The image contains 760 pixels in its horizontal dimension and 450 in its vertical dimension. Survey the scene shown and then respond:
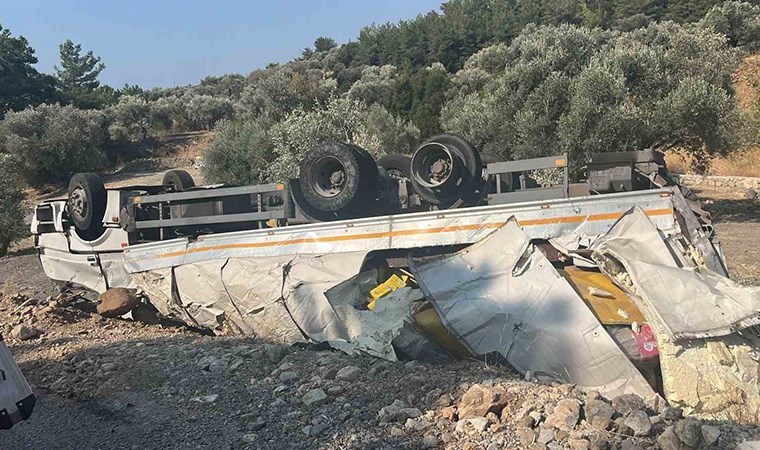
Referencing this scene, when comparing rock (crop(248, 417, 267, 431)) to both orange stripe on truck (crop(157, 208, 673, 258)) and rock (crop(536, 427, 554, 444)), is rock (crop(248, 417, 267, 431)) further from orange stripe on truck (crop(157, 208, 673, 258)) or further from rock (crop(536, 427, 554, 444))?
orange stripe on truck (crop(157, 208, 673, 258))

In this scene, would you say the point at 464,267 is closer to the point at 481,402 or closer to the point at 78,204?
the point at 481,402

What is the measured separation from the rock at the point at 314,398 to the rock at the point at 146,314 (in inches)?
179

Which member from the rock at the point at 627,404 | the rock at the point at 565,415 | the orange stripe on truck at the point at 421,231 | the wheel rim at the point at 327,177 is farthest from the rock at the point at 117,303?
the rock at the point at 627,404

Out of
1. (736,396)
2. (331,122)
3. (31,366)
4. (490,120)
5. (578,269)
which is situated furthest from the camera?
(331,122)

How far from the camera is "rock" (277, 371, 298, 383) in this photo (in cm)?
529

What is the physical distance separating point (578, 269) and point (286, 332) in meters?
3.11

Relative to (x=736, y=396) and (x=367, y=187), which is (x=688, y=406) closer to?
(x=736, y=396)

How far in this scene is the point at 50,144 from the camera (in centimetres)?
3288

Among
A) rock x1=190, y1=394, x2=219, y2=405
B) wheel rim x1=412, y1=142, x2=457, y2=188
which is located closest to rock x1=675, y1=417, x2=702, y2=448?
rock x1=190, y1=394, x2=219, y2=405

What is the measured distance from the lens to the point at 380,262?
6777mm

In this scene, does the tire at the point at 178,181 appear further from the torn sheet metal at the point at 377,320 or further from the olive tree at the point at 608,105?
the olive tree at the point at 608,105

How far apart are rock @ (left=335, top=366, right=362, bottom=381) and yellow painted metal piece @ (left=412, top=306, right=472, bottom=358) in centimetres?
79

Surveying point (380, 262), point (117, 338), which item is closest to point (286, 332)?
point (380, 262)

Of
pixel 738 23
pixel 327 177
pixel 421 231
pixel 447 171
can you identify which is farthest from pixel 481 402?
pixel 738 23
